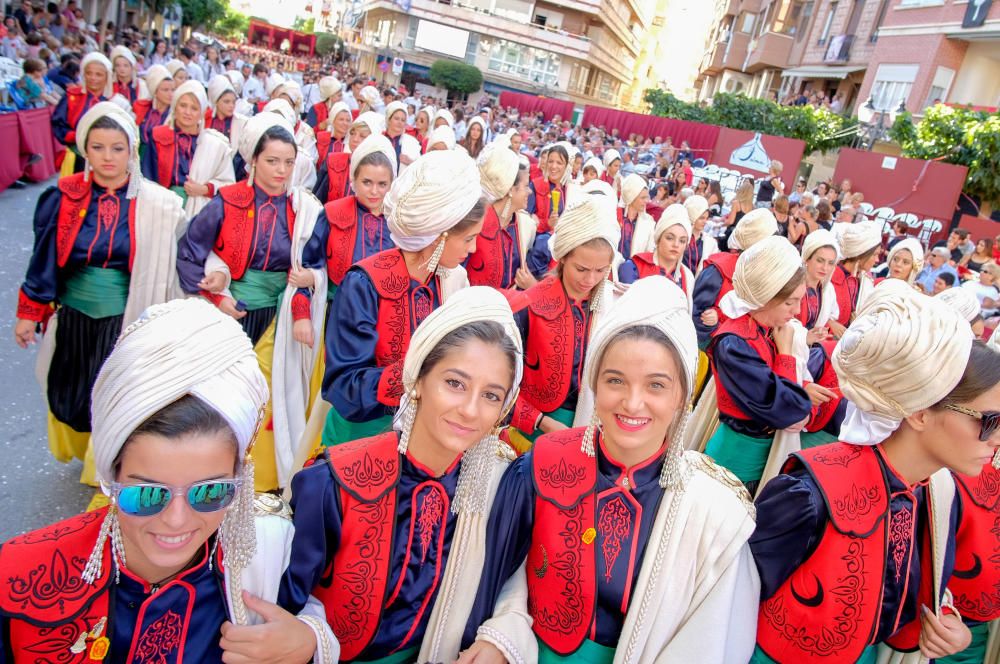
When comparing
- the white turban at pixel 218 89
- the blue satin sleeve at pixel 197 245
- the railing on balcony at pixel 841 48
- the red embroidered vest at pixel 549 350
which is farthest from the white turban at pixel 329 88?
the railing on balcony at pixel 841 48

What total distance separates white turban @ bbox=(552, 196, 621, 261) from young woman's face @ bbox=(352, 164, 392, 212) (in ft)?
4.80

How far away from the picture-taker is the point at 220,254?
13.9 feet

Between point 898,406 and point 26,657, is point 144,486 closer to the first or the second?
point 26,657

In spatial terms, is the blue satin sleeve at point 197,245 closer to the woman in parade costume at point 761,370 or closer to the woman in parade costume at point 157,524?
the woman in parade costume at point 157,524

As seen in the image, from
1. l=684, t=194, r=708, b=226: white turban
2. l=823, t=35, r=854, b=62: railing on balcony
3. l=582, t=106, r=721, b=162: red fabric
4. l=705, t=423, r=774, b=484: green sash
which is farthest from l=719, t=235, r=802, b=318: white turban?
l=823, t=35, r=854, b=62: railing on balcony

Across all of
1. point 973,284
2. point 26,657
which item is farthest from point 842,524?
point 973,284

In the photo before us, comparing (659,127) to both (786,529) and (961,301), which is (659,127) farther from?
(786,529)

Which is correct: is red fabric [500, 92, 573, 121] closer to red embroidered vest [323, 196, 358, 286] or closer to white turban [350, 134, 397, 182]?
white turban [350, 134, 397, 182]

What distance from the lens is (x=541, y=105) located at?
33.2m

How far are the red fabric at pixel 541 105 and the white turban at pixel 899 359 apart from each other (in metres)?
29.9

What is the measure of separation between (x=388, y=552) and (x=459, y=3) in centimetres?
5912

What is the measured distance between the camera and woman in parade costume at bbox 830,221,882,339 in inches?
240

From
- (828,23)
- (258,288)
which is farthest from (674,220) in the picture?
(828,23)

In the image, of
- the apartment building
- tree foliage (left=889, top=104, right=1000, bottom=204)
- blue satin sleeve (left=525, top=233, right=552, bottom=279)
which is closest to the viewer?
blue satin sleeve (left=525, top=233, right=552, bottom=279)
